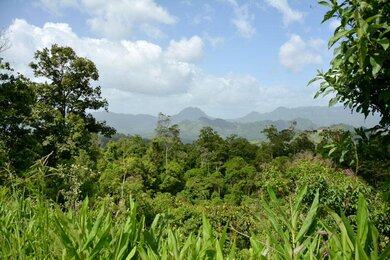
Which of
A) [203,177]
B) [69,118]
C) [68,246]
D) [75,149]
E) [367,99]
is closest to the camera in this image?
[68,246]

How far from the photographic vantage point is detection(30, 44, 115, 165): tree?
24.6 m

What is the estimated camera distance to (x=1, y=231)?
144cm

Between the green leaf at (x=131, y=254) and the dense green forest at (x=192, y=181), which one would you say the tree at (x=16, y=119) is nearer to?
the dense green forest at (x=192, y=181)

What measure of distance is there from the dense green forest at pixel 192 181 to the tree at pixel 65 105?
87 mm

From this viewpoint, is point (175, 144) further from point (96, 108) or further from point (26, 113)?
point (26, 113)

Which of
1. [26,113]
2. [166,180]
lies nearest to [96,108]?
[26,113]

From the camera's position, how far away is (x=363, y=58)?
1785 mm

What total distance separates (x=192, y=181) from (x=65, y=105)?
25096 millimetres

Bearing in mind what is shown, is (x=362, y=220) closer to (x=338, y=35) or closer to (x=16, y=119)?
(x=338, y=35)

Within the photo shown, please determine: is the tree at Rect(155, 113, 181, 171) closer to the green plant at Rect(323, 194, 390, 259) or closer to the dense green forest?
the dense green forest

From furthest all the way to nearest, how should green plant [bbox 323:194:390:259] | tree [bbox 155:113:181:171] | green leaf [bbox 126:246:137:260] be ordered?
tree [bbox 155:113:181:171], green leaf [bbox 126:246:137:260], green plant [bbox 323:194:390:259]

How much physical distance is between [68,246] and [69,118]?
1064 inches

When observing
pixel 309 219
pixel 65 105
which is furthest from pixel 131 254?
pixel 65 105

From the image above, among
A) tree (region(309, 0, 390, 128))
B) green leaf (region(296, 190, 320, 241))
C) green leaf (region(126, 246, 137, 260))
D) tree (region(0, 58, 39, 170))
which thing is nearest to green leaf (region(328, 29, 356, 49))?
tree (region(309, 0, 390, 128))
